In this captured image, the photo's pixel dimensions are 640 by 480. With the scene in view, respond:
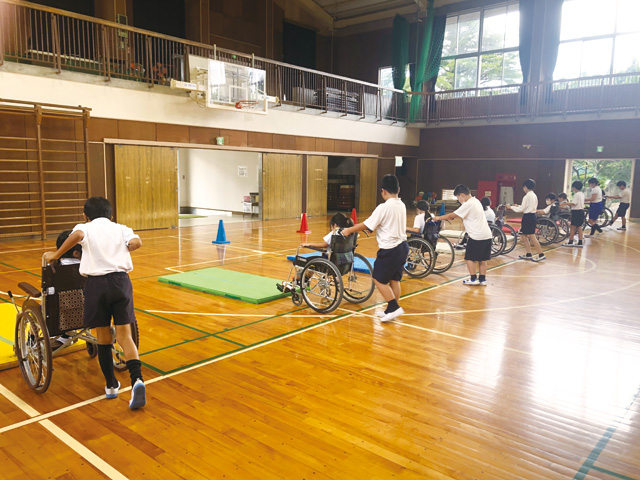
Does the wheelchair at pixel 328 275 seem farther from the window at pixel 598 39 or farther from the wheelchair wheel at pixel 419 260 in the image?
the window at pixel 598 39

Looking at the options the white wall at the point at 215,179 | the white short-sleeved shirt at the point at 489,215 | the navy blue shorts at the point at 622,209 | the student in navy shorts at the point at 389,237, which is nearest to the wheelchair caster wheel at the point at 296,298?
the student in navy shorts at the point at 389,237

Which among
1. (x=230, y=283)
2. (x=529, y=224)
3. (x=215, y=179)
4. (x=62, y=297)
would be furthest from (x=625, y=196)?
(x=62, y=297)

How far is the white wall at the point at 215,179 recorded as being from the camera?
17.0 meters

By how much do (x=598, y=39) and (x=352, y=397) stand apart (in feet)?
57.8

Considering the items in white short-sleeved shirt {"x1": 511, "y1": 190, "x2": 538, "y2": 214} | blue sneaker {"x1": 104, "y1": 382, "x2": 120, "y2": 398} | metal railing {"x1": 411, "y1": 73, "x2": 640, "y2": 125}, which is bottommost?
blue sneaker {"x1": 104, "y1": 382, "x2": 120, "y2": 398}

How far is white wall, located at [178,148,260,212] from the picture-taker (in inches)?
671

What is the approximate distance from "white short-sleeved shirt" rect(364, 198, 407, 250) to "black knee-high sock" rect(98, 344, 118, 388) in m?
2.61

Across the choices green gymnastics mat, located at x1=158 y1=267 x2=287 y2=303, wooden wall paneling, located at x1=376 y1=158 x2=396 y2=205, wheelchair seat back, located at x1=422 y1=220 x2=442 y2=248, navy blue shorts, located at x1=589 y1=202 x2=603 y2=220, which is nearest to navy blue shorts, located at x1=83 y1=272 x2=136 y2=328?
green gymnastics mat, located at x1=158 y1=267 x2=287 y2=303

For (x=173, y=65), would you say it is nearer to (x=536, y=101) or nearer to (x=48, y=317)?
(x=48, y=317)

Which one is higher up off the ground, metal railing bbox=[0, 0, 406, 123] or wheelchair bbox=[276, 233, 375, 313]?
metal railing bbox=[0, 0, 406, 123]

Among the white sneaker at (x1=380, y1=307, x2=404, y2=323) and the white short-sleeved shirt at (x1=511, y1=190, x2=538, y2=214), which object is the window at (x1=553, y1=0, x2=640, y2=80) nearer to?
the white short-sleeved shirt at (x1=511, y1=190, x2=538, y2=214)

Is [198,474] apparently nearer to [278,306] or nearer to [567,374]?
[567,374]

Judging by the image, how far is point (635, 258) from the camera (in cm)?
912

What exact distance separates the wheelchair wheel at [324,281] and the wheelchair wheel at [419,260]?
6.88 ft
